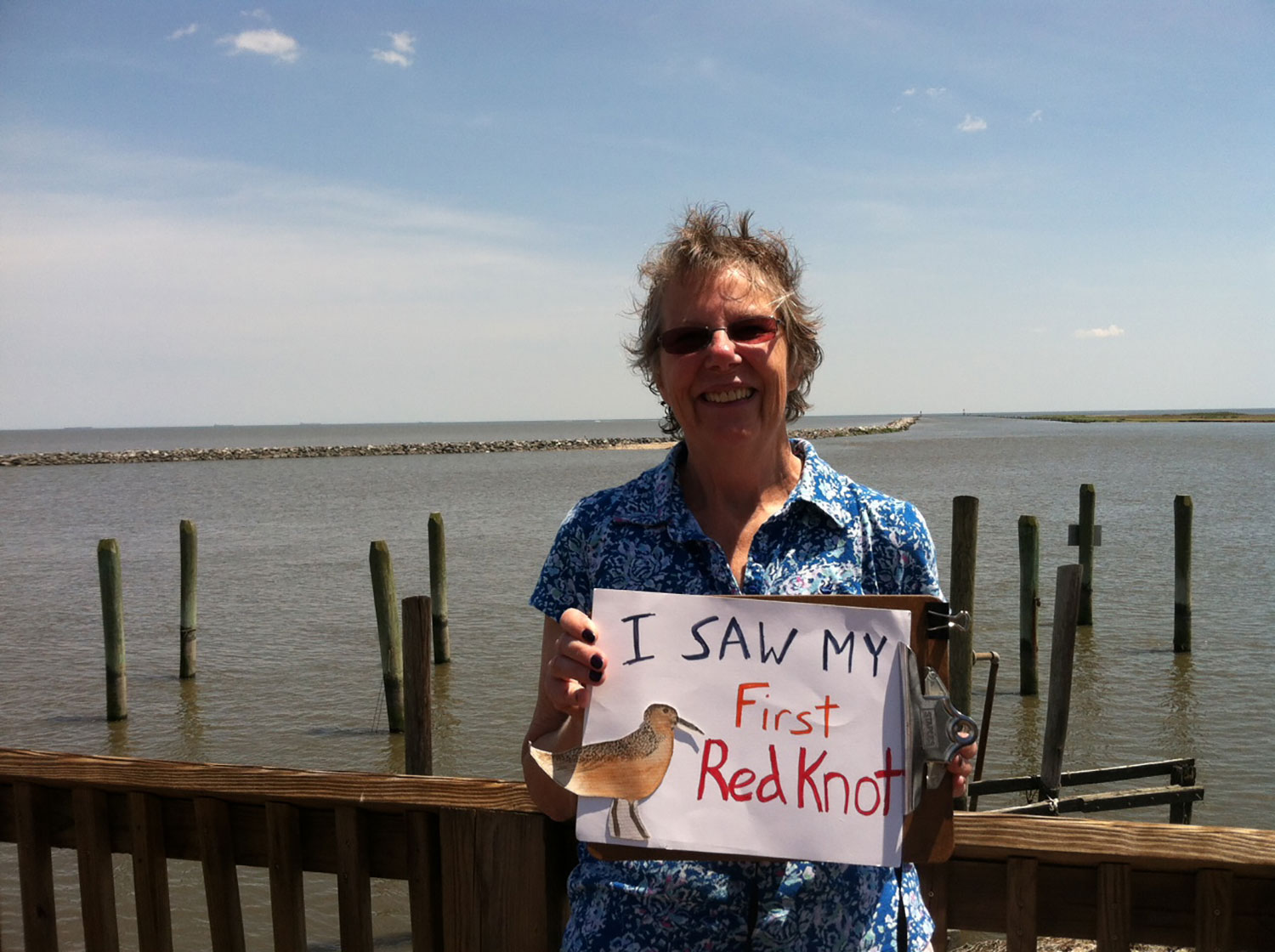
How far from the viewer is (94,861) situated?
2488 millimetres

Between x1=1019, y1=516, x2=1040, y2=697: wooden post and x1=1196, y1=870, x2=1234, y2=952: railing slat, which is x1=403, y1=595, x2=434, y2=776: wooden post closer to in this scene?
x1=1196, y1=870, x2=1234, y2=952: railing slat

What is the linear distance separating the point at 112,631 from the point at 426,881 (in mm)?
12323

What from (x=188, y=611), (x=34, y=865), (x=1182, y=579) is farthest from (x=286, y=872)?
(x=1182, y=579)

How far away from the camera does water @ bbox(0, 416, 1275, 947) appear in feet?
36.7

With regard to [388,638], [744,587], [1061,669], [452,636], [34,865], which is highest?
[744,587]

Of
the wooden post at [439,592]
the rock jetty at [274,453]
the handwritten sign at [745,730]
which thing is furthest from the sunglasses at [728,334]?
the rock jetty at [274,453]

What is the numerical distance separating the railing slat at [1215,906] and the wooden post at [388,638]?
1019 cm

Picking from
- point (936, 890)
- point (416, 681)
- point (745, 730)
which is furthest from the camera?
point (416, 681)

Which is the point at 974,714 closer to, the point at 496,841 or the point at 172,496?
the point at 496,841

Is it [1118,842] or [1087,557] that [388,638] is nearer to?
[1118,842]

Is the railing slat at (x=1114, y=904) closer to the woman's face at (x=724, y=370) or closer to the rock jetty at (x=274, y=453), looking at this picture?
the woman's face at (x=724, y=370)

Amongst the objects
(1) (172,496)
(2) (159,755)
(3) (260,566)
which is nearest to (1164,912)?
(2) (159,755)

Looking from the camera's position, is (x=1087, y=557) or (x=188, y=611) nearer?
(x=188, y=611)

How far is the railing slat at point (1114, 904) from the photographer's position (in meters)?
2.01
